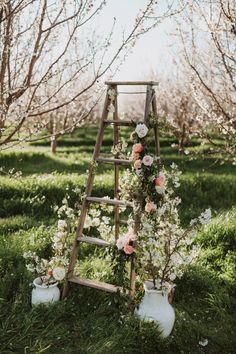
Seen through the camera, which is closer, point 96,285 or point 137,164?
point 137,164

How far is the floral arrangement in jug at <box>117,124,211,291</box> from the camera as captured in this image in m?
4.07

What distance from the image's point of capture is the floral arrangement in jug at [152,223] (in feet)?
13.4

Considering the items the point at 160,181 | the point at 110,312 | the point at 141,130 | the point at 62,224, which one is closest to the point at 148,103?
the point at 141,130

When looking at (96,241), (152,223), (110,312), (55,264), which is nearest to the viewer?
(152,223)

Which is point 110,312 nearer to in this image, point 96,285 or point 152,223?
point 96,285

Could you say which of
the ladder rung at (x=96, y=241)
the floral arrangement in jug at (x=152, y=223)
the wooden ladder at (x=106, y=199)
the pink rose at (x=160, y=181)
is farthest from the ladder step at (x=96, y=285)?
the pink rose at (x=160, y=181)


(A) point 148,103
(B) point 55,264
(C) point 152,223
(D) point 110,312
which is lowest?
(D) point 110,312

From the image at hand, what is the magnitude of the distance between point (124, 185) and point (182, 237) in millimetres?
718

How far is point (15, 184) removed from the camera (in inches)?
336

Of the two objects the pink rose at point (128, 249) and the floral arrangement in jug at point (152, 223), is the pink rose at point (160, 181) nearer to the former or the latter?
the floral arrangement in jug at point (152, 223)

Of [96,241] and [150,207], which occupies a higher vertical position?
[150,207]

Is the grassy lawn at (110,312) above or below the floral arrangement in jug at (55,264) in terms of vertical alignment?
below

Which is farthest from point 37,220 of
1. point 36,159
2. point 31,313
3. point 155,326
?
point 36,159

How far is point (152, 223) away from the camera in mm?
4039
